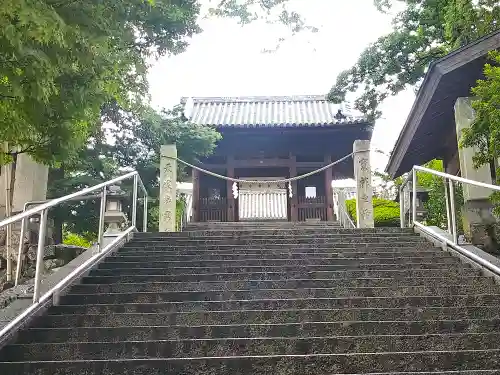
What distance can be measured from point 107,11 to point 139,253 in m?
3.44

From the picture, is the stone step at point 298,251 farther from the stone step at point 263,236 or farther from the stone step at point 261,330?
the stone step at point 261,330

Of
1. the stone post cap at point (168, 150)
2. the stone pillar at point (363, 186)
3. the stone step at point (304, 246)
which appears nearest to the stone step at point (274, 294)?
the stone step at point (304, 246)

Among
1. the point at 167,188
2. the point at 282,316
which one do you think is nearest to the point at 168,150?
the point at 167,188

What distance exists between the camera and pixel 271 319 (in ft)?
14.2

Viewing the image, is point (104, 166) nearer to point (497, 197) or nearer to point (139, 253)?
point (139, 253)

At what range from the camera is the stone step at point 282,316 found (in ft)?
14.2

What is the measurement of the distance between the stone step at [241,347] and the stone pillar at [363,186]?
5.91 metres

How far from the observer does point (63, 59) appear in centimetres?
378

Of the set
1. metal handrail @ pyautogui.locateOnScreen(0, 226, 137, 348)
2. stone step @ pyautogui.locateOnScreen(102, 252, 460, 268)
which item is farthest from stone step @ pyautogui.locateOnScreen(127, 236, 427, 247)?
stone step @ pyautogui.locateOnScreen(102, 252, 460, 268)

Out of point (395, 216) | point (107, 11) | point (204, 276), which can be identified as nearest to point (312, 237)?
point (204, 276)

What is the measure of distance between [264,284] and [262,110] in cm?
1617

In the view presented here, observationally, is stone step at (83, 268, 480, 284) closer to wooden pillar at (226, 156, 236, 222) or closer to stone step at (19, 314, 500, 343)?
stone step at (19, 314, 500, 343)

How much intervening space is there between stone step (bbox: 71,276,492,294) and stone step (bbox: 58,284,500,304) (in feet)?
0.65

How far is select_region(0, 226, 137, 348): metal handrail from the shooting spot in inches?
154
